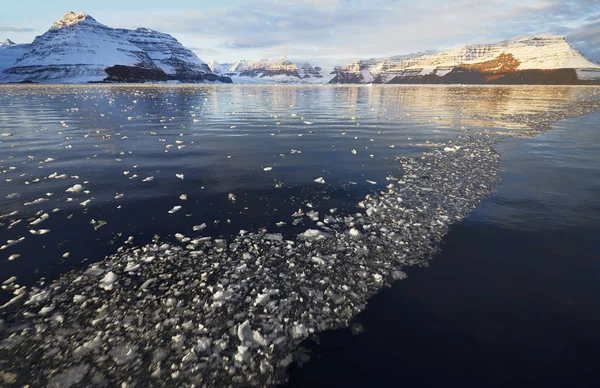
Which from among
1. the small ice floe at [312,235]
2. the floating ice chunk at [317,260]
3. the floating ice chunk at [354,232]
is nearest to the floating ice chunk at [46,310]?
the floating ice chunk at [317,260]

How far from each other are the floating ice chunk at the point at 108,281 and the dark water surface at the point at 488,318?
360cm

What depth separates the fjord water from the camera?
4.02 meters

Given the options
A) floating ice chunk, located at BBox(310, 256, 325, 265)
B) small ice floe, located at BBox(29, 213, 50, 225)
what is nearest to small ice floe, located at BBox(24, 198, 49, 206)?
small ice floe, located at BBox(29, 213, 50, 225)

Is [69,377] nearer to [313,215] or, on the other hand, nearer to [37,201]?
[313,215]

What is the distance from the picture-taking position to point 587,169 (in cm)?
1128

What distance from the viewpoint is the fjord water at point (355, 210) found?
13.2 ft

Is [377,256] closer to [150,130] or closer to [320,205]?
[320,205]

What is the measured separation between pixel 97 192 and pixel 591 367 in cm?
1150

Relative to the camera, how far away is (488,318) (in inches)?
173

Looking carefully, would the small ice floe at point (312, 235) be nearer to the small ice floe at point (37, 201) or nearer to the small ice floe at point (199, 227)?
the small ice floe at point (199, 227)

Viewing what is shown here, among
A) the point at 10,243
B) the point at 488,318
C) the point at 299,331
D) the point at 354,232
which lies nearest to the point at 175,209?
the point at 10,243

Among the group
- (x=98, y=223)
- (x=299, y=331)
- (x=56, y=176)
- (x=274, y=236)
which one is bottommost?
(x=299, y=331)

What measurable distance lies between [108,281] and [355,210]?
5.76 metres

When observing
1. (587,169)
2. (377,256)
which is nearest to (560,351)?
(377,256)
